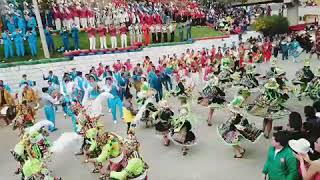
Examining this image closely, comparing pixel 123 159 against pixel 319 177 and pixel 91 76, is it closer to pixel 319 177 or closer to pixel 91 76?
pixel 319 177

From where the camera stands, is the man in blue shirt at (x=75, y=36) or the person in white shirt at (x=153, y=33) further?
the person in white shirt at (x=153, y=33)

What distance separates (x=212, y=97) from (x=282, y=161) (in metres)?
6.33

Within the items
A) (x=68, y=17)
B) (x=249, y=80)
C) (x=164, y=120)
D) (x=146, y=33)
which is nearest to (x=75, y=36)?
(x=68, y=17)

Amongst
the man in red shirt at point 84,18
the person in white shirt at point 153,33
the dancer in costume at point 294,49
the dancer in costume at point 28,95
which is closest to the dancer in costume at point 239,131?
the dancer in costume at point 28,95

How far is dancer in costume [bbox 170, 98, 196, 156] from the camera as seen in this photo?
9109mm

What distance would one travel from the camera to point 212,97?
11586mm

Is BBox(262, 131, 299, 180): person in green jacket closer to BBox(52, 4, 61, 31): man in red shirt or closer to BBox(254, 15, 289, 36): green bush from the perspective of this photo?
BBox(52, 4, 61, 31): man in red shirt

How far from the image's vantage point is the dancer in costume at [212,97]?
11.1 metres

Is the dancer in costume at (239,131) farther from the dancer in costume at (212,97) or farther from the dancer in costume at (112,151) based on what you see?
the dancer in costume at (112,151)

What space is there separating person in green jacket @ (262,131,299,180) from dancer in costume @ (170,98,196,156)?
3.66 meters

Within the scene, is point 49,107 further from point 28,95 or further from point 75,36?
point 75,36

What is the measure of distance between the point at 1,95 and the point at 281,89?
761 centimetres

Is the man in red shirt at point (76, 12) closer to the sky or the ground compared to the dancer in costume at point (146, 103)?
closer to the sky

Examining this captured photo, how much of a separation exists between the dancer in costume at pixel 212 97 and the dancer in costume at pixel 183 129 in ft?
6.65
